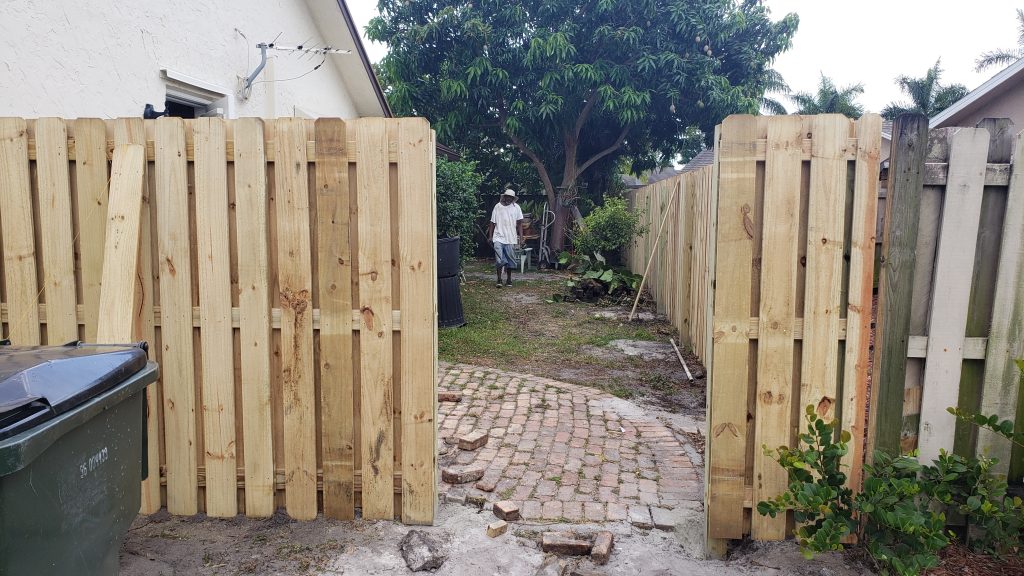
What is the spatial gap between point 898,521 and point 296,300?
2.68 metres

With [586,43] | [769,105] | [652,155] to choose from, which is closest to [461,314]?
[586,43]

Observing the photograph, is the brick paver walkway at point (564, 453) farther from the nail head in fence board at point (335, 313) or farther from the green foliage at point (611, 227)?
the green foliage at point (611, 227)

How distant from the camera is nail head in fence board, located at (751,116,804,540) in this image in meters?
3.00

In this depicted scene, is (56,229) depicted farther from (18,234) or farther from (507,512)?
(507,512)

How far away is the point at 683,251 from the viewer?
27.5 ft

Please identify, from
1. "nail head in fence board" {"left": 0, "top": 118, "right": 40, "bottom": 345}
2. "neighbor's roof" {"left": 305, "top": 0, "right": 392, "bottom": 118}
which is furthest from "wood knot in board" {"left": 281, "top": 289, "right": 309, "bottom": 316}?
"neighbor's roof" {"left": 305, "top": 0, "right": 392, "bottom": 118}

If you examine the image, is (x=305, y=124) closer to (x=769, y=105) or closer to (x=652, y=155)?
(x=652, y=155)

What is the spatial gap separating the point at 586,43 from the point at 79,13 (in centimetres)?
1556

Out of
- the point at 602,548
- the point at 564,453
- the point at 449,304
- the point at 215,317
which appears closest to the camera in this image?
the point at 602,548

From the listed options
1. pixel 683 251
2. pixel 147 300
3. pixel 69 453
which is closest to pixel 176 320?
pixel 147 300

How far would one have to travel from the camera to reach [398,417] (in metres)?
3.37

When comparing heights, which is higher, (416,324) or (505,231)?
(505,231)

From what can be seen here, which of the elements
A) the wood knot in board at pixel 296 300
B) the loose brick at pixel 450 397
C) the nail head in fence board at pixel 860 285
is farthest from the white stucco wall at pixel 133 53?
→ the nail head in fence board at pixel 860 285

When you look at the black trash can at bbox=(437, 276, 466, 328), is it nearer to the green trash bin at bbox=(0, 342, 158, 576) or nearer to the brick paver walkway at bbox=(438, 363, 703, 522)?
the brick paver walkway at bbox=(438, 363, 703, 522)
